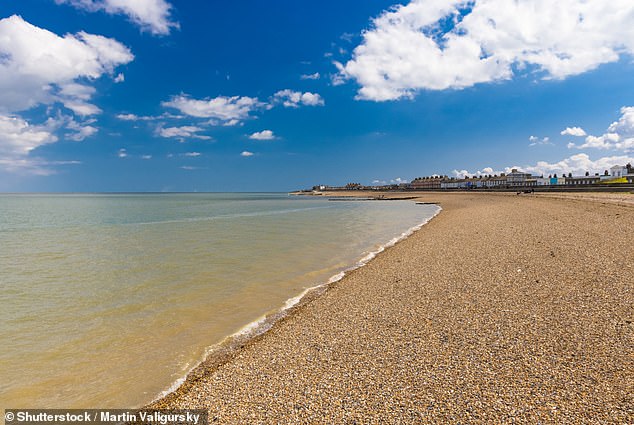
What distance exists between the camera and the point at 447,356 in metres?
5.11

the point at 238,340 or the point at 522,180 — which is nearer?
the point at 238,340

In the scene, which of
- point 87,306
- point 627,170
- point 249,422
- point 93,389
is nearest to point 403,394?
point 249,422

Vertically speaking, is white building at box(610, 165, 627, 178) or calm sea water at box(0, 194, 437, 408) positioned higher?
white building at box(610, 165, 627, 178)

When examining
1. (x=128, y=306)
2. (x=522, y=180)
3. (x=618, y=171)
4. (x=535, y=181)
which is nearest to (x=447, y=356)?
(x=128, y=306)

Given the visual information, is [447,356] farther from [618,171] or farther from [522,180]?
[522,180]

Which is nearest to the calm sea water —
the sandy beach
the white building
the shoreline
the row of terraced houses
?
the shoreline

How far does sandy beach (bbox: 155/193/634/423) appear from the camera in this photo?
12.8 ft

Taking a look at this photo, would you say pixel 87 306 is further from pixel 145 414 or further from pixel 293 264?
pixel 293 264

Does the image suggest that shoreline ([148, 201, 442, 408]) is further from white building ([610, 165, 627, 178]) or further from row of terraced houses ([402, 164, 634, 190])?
white building ([610, 165, 627, 178])

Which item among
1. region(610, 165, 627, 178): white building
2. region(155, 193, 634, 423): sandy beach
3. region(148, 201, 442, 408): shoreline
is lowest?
region(148, 201, 442, 408): shoreline

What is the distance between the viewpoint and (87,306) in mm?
9242

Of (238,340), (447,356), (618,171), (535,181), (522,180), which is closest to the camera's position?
(447,356)

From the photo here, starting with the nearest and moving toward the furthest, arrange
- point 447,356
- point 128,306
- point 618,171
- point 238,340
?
point 447,356 → point 238,340 → point 128,306 → point 618,171

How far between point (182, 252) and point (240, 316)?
10.5 metres
